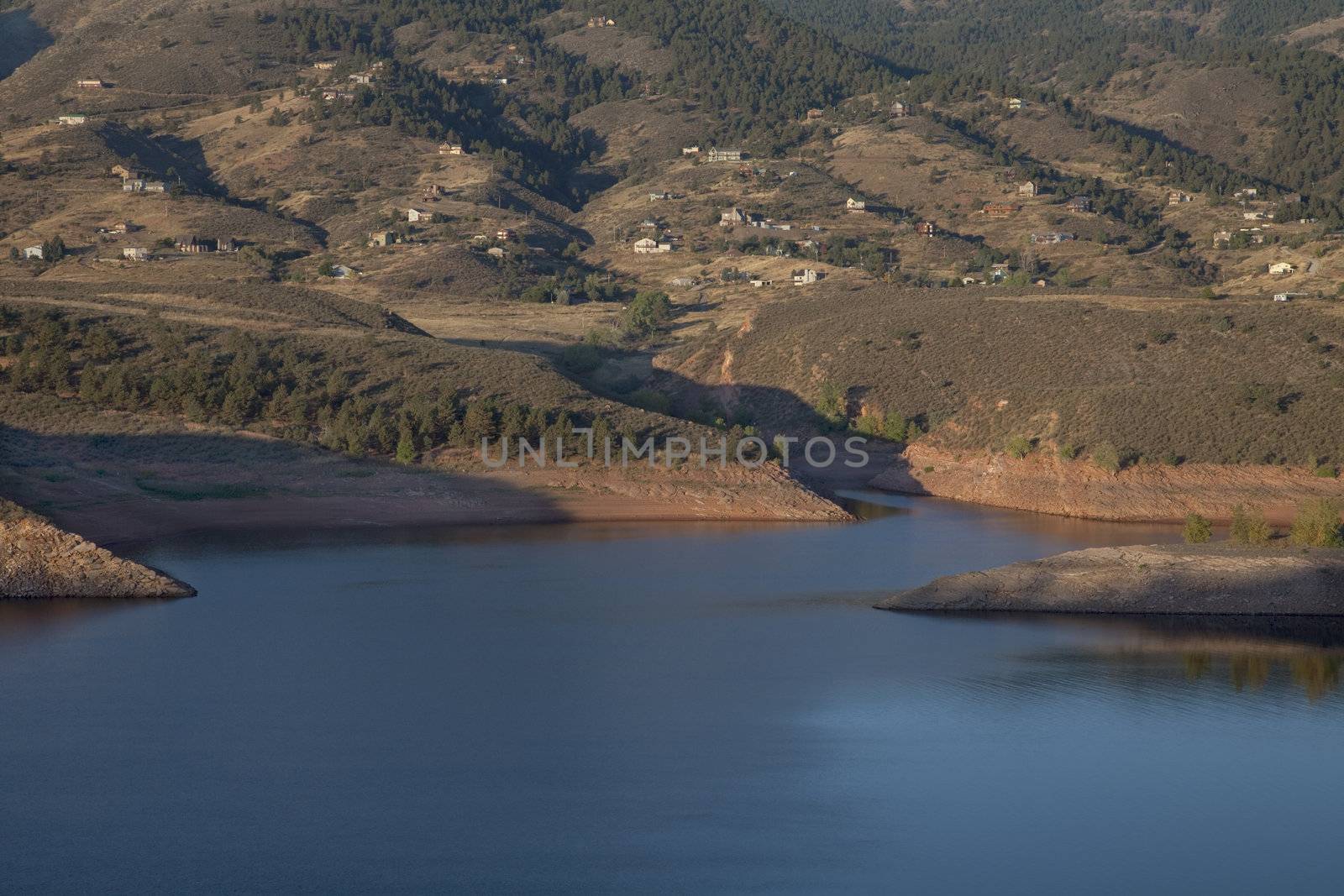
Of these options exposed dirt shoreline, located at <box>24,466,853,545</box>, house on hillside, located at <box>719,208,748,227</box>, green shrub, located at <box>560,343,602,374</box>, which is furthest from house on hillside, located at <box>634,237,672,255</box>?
exposed dirt shoreline, located at <box>24,466,853,545</box>

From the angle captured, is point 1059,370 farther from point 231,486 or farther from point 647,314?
point 647,314

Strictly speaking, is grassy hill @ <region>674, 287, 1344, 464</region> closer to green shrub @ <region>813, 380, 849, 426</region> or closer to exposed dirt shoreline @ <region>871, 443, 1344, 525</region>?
green shrub @ <region>813, 380, 849, 426</region>

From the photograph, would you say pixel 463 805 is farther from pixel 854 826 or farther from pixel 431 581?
pixel 431 581

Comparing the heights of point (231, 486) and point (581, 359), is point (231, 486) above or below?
below

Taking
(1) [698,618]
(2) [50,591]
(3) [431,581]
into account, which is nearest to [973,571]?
(1) [698,618]

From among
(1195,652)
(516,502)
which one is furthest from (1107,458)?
(1195,652)

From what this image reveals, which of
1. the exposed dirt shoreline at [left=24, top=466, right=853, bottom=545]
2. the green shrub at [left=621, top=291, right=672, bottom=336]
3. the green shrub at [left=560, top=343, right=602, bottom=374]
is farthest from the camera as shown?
the green shrub at [left=621, top=291, right=672, bottom=336]
